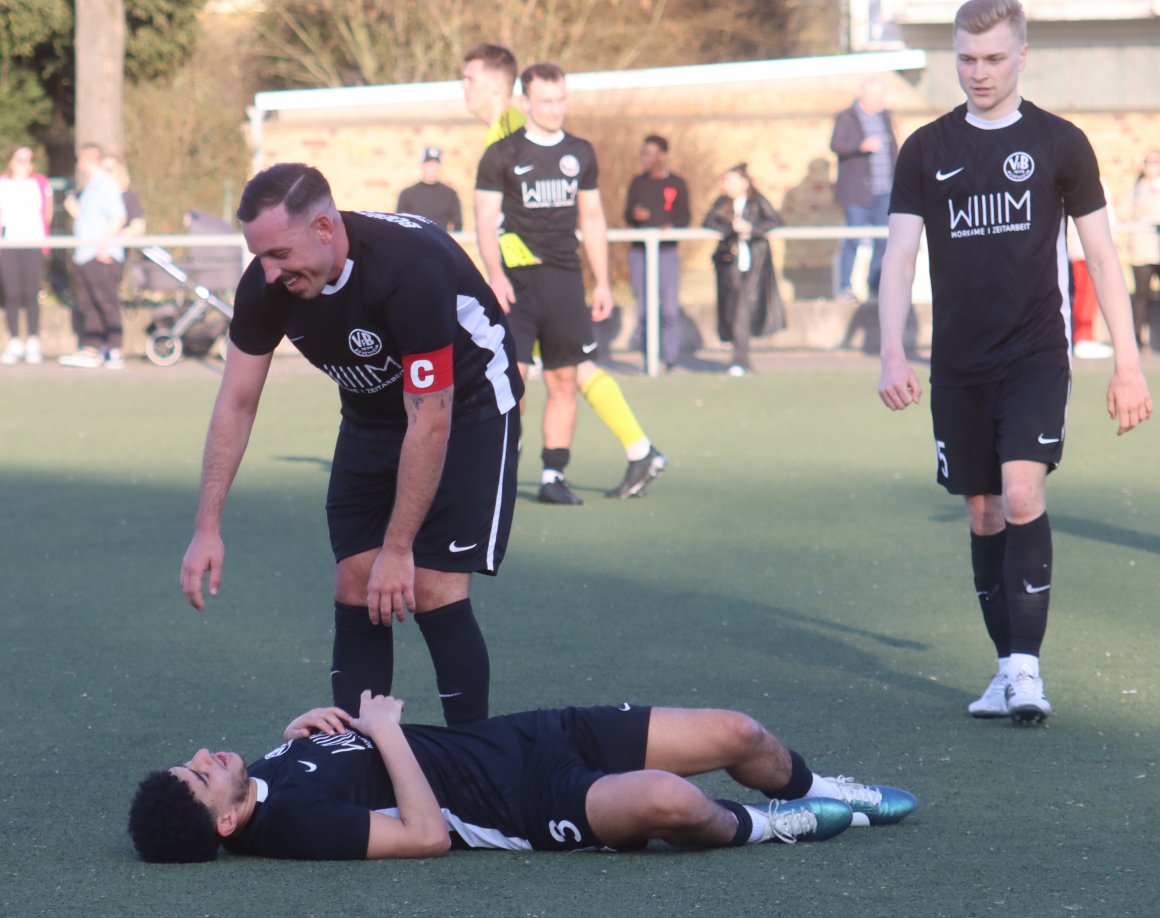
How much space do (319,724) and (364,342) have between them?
2.95ft

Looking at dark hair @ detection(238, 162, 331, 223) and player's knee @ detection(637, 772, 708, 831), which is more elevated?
dark hair @ detection(238, 162, 331, 223)

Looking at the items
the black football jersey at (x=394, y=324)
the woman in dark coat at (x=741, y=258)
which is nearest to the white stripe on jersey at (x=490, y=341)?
the black football jersey at (x=394, y=324)

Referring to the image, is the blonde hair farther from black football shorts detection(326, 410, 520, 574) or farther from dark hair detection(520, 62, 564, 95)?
dark hair detection(520, 62, 564, 95)

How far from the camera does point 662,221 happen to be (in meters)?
16.4

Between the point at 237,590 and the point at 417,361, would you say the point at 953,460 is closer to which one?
the point at 417,361

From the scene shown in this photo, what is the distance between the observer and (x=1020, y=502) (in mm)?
5016

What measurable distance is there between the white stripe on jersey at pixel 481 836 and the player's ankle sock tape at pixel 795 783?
23.8 inches

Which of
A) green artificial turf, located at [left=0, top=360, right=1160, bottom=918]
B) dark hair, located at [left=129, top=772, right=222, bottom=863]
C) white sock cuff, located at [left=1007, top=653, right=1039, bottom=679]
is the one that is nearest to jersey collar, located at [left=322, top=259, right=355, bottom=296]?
dark hair, located at [left=129, top=772, right=222, bottom=863]

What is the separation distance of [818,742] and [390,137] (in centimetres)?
1855

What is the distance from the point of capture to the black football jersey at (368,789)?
3879 millimetres

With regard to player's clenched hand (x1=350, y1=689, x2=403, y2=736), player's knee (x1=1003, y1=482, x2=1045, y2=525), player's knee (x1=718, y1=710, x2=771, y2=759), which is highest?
player's knee (x1=1003, y1=482, x2=1045, y2=525)

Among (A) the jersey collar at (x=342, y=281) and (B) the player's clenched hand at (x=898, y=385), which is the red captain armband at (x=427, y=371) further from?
(B) the player's clenched hand at (x=898, y=385)

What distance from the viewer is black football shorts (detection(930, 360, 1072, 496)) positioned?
497cm

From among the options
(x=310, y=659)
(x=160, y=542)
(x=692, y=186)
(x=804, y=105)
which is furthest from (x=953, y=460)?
(x=804, y=105)
